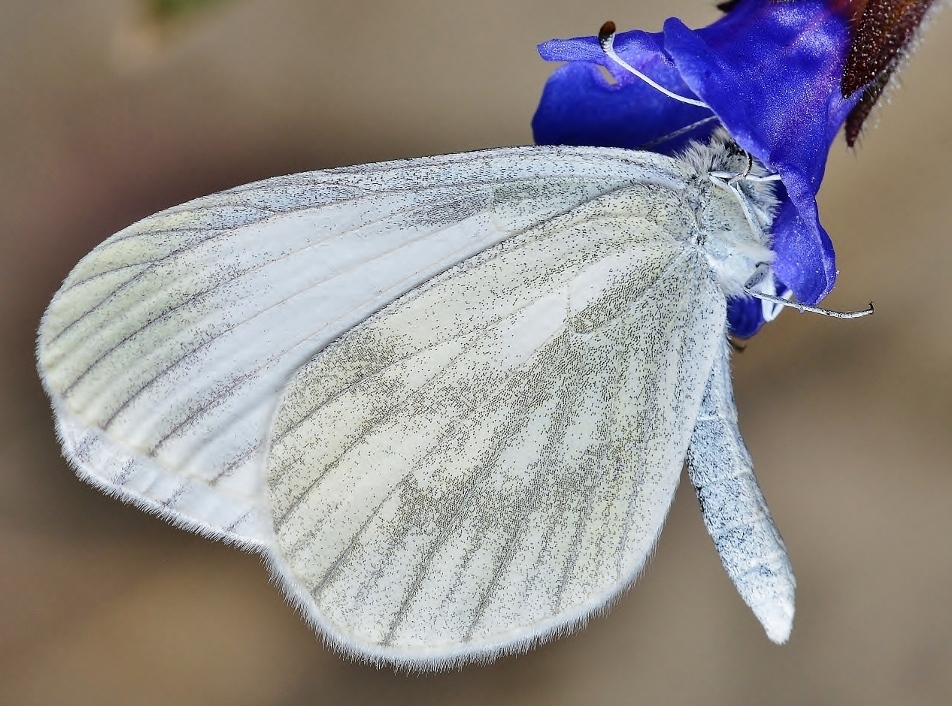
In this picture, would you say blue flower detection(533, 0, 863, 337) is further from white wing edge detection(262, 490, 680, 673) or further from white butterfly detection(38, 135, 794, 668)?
white wing edge detection(262, 490, 680, 673)

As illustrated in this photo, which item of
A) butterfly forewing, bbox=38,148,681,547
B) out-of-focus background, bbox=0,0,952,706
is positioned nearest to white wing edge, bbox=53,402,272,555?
butterfly forewing, bbox=38,148,681,547

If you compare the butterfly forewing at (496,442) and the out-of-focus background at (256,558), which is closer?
the butterfly forewing at (496,442)

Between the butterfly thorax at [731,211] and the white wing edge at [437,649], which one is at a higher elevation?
the butterfly thorax at [731,211]

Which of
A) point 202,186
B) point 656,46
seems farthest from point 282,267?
point 202,186

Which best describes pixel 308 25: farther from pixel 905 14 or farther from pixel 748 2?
pixel 905 14

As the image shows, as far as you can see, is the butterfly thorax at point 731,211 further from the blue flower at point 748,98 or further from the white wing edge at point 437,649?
the white wing edge at point 437,649

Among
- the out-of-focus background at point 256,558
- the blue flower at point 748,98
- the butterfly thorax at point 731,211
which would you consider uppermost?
the blue flower at point 748,98

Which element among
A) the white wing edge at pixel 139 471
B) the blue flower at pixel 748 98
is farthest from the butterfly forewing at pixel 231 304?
the blue flower at pixel 748 98
